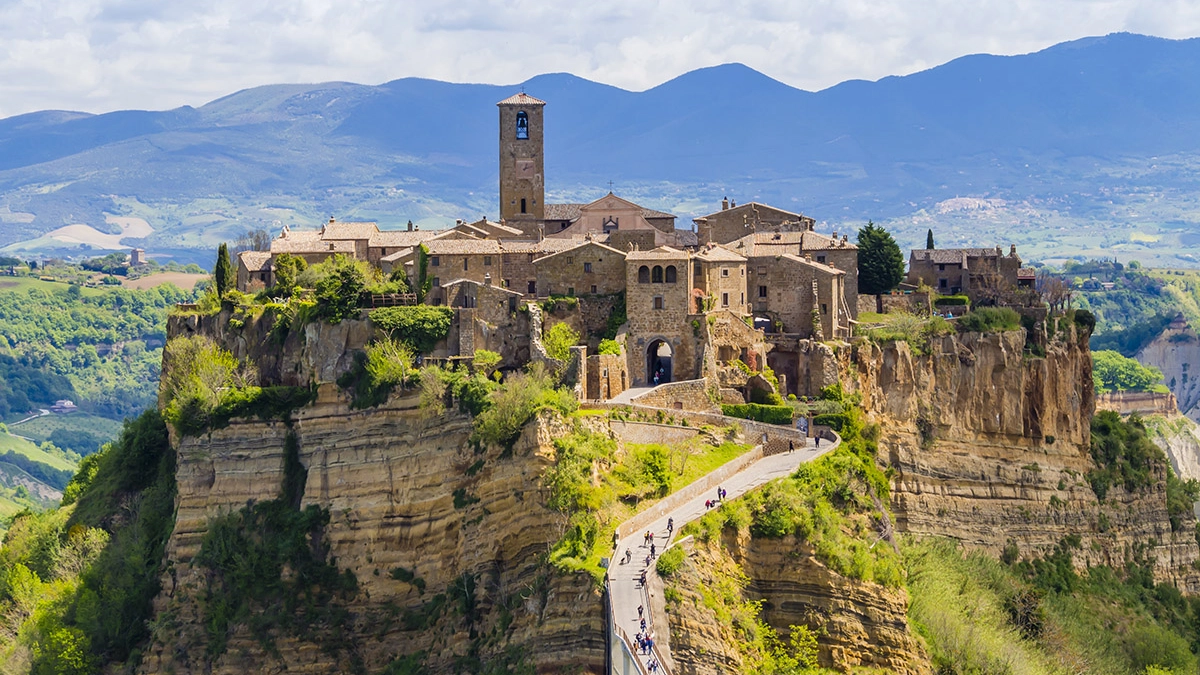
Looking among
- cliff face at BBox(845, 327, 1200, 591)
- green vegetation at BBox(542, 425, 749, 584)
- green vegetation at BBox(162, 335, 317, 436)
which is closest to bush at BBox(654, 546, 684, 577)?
green vegetation at BBox(542, 425, 749, 584)

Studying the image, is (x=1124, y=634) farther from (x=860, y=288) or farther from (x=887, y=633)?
(x=887, y=633)

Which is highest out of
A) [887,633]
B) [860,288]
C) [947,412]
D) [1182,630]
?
[860,288]

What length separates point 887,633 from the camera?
5659cm

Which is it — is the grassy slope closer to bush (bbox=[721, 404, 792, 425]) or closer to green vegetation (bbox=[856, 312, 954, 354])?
green vegetation (bbox=[856, 312, 954, 354])

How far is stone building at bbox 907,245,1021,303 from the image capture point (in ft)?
281

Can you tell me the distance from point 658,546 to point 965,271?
37854 mm

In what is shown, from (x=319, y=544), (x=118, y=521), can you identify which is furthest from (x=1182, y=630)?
(x=118, y=521)

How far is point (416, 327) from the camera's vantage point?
231 feet

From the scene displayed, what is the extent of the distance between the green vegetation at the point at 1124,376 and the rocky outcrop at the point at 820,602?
10459 centimetres

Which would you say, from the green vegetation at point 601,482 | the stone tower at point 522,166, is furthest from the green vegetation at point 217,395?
the stone tower at point 522,166

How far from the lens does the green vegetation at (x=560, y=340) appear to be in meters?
69.7

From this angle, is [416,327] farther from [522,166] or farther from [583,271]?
[522,166]

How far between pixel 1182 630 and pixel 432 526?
38651mm

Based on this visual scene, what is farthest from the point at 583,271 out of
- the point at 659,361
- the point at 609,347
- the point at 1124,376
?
the point at 1124,376
